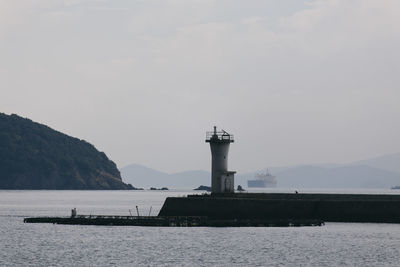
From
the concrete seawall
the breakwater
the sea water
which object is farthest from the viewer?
the breakwater

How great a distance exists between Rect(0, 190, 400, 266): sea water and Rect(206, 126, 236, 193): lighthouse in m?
7.22

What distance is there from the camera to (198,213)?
312ft

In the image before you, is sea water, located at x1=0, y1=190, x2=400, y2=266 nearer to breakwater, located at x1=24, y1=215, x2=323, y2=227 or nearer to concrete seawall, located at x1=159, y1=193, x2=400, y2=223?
breakwater, located at x1=24, y1=215, x2=323, y2=227

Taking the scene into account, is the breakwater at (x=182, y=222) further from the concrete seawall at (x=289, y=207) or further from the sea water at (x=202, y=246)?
the concrete seawall at (x=289, y=207)

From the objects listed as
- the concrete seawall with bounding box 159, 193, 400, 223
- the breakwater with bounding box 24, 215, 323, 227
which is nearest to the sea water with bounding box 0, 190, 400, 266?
the breakwater with bounding box 24, 215, 323, 227

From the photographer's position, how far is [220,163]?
99.1m

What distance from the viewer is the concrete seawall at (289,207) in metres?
88.5

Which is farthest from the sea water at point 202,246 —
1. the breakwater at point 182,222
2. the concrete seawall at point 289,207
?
the concrete seawall at point 289,207

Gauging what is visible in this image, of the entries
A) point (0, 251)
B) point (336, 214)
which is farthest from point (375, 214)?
point (0, 251)

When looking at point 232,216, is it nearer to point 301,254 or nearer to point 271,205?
point 271,205

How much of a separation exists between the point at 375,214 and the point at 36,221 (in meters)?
40.9

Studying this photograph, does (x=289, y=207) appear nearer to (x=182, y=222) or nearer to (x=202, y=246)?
(x=182, y=222)

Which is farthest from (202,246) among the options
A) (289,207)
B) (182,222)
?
(289,207)

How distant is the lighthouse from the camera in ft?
324
